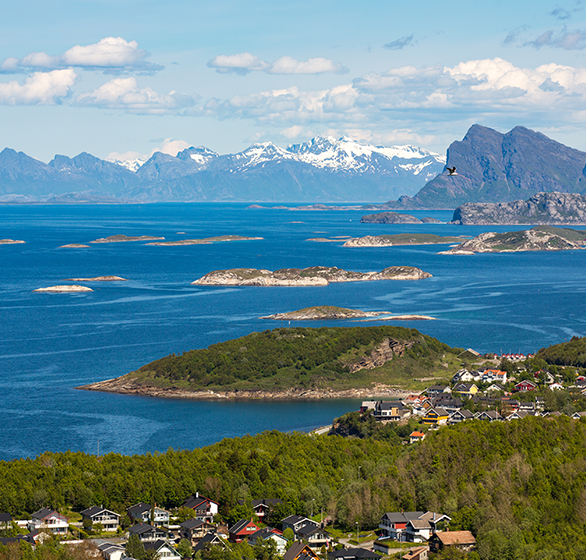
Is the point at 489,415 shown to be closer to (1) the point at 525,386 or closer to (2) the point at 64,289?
(1) the point at 525,386

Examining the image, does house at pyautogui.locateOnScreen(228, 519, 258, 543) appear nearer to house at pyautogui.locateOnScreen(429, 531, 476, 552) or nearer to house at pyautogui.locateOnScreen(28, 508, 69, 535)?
house at pyautogui.locateOnScreen(28, 508, 69, 535)

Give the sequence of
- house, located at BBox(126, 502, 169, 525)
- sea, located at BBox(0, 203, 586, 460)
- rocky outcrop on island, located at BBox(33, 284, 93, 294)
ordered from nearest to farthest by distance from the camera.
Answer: house, located at BBox(126, 502, 169, 525), sea, located at BBox(0, 203, 586, 460), rocky outcrop on island, located at BBox(33, 284, 93, 294)

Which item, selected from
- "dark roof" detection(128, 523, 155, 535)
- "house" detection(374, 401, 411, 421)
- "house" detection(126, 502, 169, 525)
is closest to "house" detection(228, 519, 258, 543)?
"dark roof" detection(128, 523, 155, 535)

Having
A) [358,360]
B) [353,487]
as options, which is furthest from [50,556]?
[358,360]

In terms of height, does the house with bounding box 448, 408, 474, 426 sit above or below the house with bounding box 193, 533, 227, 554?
below

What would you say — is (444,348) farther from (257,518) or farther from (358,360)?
(257,518)

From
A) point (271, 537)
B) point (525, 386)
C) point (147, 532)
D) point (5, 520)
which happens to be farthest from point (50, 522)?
point (525, 386)
